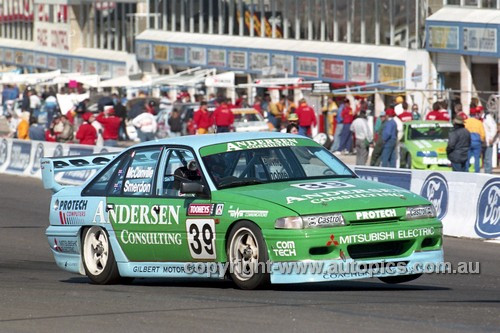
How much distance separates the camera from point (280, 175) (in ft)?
35.4

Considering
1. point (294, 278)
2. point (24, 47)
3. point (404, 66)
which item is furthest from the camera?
point (24, 47)

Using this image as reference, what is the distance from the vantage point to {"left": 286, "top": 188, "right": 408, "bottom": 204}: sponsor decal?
32.4ft

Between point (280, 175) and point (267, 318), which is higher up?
point (280, 175)

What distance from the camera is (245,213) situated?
1002 cm

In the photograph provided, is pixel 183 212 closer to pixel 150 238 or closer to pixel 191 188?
pixel 191 188

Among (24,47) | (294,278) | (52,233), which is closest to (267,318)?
(294,278)

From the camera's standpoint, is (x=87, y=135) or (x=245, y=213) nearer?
(x=245, y=213)

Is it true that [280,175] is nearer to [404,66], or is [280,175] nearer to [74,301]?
[74,301]

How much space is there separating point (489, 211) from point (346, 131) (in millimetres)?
19240

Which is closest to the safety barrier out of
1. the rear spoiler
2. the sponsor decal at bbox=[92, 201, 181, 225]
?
the rear spoiler

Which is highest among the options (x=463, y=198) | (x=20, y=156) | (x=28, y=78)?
(x=28, y=78)

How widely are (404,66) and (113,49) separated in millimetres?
32524

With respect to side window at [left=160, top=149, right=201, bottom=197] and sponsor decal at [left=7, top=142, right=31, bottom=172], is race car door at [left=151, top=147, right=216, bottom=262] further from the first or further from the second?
sponsor decal at [left=7, top=142, right=31, bottom=172]

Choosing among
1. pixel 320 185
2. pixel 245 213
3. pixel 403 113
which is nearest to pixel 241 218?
pixel 245 213
